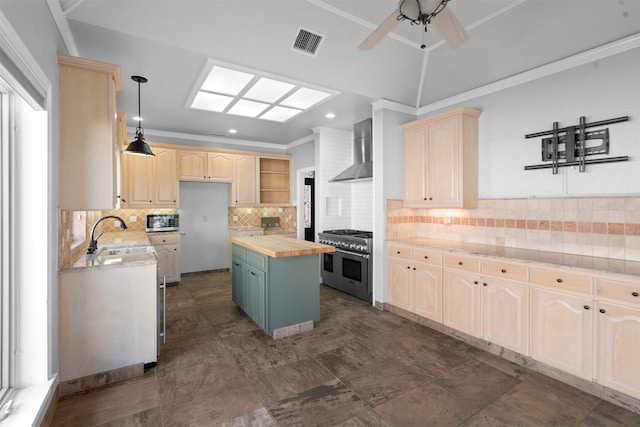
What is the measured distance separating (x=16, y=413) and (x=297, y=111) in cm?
400

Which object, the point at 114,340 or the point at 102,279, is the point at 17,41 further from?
the point at 114,340

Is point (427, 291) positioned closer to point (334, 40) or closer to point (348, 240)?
point (348, 240)

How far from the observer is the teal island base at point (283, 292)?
3.15 metres

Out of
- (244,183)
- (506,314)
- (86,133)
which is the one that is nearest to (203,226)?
(244,183)

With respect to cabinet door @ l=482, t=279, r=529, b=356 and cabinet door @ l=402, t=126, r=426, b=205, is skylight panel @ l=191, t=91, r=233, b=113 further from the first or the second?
cabinet door @ l=482, t=279, r=529, b=356

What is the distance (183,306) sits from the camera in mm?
4168

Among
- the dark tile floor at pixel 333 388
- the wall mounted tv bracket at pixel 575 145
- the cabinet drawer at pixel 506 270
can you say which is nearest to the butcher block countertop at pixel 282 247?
the dark tile floor at pixel 333 388

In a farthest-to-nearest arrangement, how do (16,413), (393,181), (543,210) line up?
(393,181)
(543,210)
(16,413)

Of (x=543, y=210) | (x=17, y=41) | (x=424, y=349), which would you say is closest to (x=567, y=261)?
(x=543, y=210)

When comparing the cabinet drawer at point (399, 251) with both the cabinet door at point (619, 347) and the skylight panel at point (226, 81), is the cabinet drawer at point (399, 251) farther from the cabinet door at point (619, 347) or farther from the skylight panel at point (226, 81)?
the skylight panel at point (226, 81)

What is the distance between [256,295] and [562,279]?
2804 millimetres

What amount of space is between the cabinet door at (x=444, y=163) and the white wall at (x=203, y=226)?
4145 millimetres

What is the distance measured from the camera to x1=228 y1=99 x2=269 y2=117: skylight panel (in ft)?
13.3

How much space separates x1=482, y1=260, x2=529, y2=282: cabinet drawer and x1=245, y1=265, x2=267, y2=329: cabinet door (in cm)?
218
